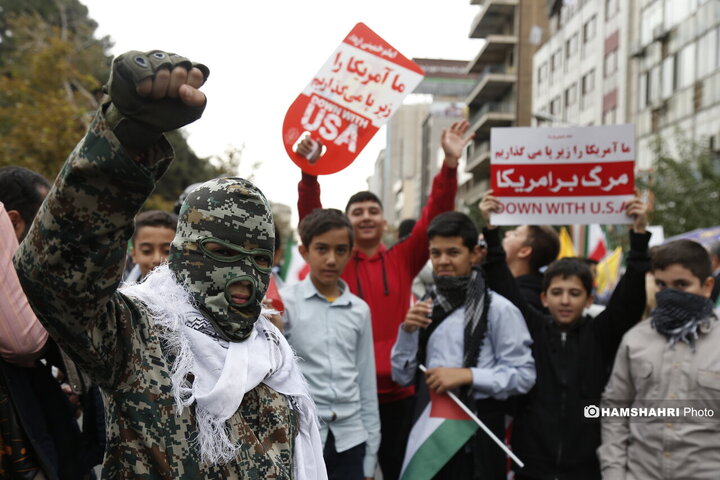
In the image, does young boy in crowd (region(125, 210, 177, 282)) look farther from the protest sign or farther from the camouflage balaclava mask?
the camouflage balaclava mask

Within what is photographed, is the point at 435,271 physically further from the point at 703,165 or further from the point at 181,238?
the point at 703,165

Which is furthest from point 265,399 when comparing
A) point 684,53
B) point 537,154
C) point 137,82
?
point 684,53

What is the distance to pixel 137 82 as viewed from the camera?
139 cm

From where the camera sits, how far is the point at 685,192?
829 inches

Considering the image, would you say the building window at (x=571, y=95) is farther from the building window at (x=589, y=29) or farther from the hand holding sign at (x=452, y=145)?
the hand holding sign at (x=452, y=145)

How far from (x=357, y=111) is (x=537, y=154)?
1318mm

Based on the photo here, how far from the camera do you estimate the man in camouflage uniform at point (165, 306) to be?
1.45m

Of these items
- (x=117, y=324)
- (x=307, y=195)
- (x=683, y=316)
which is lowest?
(x=683, y=316)

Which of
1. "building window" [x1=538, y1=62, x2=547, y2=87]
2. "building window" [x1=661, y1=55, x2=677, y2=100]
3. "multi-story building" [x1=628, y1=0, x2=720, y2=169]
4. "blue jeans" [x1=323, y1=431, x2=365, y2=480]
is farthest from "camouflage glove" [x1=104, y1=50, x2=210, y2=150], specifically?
"building window" [x1=538, y1=62, x2=547, y2=87]

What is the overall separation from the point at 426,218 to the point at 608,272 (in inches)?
214

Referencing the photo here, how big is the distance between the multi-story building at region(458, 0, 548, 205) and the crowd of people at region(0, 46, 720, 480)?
159 feet

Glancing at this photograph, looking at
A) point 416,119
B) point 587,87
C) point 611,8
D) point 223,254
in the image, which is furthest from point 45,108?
point 416,119

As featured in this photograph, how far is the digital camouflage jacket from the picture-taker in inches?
57.7

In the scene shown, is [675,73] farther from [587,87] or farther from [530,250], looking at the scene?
[530,250]
